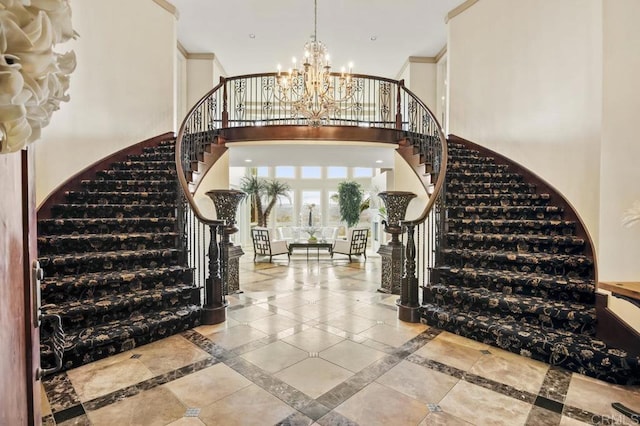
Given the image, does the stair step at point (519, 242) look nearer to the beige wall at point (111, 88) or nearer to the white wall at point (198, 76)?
the beige wall at point (111, 88)

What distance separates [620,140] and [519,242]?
137cm

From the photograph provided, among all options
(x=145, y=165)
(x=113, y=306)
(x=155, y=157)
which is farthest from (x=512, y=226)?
(x=155, y=157)

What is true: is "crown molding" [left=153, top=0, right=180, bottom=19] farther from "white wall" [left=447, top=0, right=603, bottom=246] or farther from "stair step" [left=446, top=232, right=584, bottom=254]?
"stair step" [left=446, top=232, right=584, bottom=254]

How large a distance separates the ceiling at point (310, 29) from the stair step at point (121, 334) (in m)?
6.11

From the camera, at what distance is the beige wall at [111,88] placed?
435cm

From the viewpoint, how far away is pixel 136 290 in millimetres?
3350

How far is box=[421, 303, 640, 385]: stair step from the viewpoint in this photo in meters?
2.33

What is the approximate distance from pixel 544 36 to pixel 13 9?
590 cm

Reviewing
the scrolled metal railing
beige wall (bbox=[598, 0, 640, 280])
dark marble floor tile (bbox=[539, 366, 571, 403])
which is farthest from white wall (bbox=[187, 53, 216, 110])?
dark marble floor tile (bbox=[539, 366, 571, 403])

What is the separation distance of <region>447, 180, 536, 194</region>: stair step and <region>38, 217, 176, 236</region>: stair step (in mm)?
4079

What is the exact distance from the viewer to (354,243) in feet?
28.0

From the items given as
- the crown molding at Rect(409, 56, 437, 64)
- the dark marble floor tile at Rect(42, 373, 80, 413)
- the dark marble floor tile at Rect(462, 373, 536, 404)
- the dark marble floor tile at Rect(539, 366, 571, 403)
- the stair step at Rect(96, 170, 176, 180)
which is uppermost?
the crown molding at Rect(409, 56, 437, 64)

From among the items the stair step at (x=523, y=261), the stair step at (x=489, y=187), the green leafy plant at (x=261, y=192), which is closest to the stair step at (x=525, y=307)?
the stair step at (x=523, y=261)

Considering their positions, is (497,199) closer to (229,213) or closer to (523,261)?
(523,261)
